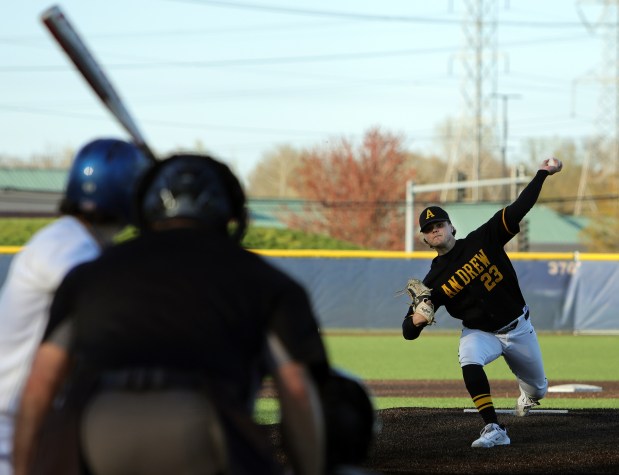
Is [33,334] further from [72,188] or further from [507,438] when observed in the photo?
[507,438]

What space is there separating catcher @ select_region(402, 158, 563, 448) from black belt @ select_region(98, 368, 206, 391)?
6.95 m

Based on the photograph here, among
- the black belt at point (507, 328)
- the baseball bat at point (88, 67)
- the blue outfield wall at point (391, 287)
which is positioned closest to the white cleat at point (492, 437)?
the black belt at point (507, 328)

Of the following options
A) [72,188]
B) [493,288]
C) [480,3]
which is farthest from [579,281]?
[480,3]

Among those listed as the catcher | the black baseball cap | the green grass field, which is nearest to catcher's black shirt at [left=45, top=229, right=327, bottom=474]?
the catcher

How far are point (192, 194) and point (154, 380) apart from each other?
23.2 inches

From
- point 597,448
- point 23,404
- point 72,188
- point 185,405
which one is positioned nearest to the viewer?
point 185,405

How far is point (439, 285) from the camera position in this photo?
10.2m

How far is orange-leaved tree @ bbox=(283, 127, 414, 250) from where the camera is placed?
6119 centimetres

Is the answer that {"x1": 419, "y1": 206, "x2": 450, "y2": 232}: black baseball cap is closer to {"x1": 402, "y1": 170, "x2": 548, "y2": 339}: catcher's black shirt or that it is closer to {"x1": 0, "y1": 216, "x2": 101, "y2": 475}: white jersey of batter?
{"x1": 402, "y1": 170, "x2": 548, "y2": 339}: catcher's black shirt

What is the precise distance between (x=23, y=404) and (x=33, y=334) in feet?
2.02

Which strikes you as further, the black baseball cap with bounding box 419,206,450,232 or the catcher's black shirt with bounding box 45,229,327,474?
the black baseball cap with bounding box 419,206,450,232

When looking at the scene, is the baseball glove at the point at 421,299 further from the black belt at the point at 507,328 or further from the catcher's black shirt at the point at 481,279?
the black belt at the point at 507,328

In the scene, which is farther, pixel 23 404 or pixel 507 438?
pixel 507 438

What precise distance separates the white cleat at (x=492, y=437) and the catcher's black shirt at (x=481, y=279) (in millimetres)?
994
